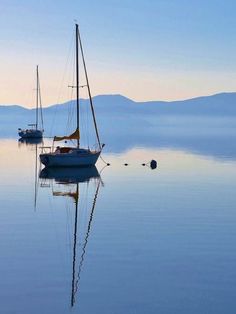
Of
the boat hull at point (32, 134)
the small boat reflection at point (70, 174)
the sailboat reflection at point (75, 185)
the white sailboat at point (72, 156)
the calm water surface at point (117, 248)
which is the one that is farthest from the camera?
the boat hull at point (32, 134)

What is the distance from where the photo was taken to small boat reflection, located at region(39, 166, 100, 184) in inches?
1795

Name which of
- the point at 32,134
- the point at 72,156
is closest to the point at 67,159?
the point at 72,156

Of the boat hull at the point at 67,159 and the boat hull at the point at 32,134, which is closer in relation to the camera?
the boat hull at the point at 67,159

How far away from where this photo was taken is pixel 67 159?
5197cm

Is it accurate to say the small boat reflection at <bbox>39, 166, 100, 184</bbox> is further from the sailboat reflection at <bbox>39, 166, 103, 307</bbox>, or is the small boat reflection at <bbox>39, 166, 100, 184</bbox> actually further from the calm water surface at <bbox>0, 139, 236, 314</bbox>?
the calm water surface at <bbox>0, 139, 236, 314</bbox>

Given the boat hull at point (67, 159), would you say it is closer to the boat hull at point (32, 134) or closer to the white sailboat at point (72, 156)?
the white sailboat at point (72, 156)

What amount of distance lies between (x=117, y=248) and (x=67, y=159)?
102 feet

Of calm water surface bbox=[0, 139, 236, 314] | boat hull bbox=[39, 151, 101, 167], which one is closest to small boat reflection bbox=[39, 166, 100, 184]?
boat hull bbox=[39, 151, 101, 167]

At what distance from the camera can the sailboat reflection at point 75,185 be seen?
59.5ft

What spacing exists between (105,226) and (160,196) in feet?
33.2

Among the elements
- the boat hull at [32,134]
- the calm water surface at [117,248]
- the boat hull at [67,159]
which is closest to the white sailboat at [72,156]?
the boat hull at [67,159]

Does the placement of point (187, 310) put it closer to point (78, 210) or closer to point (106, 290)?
point (106, 290)

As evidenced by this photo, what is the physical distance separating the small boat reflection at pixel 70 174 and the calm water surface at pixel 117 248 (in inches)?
135

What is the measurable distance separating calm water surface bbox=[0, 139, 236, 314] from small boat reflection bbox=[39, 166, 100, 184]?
135 inches
